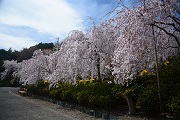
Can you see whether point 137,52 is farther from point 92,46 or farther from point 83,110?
point 83,110

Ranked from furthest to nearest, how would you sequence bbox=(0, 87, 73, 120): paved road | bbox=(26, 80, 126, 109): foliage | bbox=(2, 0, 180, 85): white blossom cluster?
bbox=(26, 80, 126, 109): foliage
bbox=(0, 87, 73, 120): paved road
bbox=(2, 0, 180, 85): white blossom cluster

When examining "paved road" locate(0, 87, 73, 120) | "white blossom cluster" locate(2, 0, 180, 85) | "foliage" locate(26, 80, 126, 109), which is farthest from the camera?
"foliage" locate(26, 80, 126, 109)

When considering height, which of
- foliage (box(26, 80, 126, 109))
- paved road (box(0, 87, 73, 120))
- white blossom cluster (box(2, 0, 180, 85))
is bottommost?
paved road (box(0, 87, 73, 120))

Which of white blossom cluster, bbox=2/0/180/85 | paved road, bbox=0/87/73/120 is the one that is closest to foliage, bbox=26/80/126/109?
white blossom cluster, bbox=2/0/180/85

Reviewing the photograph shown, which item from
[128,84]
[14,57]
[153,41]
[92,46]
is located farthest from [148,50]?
[14,57]

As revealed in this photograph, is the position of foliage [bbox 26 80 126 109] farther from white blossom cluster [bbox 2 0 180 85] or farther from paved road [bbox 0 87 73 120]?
paved road [bbox 0 87 73 120]

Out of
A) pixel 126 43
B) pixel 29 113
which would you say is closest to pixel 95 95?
pixel 29 113

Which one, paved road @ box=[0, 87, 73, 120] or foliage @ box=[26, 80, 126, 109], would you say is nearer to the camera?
paved road @ box=[0, 87, 73, 120]

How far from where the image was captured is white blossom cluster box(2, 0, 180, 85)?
6.44 metres

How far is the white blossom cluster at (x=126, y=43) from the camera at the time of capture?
21.1ft

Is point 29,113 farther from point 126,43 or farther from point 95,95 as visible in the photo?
point 126,43

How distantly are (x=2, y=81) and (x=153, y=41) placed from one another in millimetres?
35850

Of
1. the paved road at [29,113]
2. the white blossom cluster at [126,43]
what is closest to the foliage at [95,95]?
the white blossom cluster at [126,43]

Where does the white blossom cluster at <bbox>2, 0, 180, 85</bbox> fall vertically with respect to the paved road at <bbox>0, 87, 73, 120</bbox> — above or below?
above
